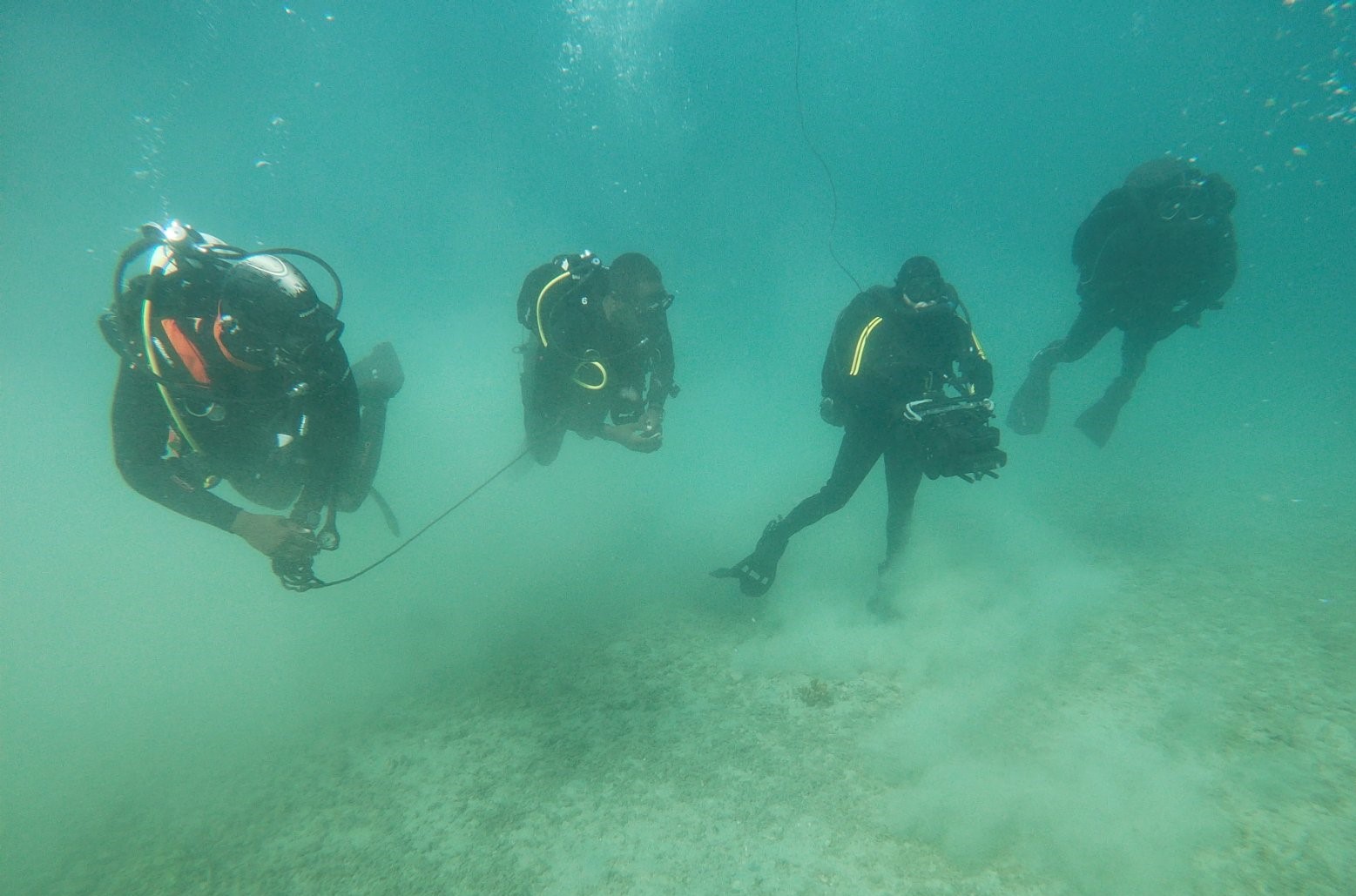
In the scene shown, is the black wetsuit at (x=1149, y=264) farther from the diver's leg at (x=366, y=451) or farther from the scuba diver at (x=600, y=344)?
the diver's leg at (x=366, y=451)

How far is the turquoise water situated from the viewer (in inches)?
113

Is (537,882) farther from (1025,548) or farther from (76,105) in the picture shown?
(76,105)

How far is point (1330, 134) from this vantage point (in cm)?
5972

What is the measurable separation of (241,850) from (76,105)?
23872 mm

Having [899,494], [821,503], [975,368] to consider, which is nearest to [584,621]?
[821,503]

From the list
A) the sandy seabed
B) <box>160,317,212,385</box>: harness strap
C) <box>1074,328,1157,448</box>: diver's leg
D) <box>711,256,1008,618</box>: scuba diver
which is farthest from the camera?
<box>1074,328,1157,448</box>: diver's leg

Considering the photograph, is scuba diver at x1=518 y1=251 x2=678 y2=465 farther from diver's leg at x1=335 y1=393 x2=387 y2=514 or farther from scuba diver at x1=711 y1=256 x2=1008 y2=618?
scuba diver at x1=711 y1=256 x2=1008 y2=618

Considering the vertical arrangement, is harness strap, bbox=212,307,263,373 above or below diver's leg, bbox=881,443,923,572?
above

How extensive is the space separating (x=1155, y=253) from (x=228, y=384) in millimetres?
8938

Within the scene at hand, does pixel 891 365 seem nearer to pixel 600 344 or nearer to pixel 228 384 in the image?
pixel 600 344

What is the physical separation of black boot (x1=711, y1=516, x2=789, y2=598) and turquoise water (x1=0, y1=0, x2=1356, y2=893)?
1.16 feet

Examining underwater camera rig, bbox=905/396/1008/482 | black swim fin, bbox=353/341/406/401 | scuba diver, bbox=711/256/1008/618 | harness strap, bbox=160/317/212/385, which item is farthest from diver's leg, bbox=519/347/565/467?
underwater camera rig, bbox=905/396/1008/482

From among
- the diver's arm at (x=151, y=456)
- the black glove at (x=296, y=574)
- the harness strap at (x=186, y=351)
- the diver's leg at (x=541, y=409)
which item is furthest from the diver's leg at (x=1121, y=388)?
the diver's arm at (x=151, y=456)

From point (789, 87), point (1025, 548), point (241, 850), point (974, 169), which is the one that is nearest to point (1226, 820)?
point (1025, 548)
